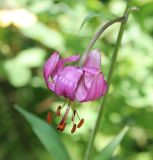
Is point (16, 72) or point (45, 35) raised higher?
point (45, 35)

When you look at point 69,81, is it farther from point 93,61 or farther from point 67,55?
point 67,55

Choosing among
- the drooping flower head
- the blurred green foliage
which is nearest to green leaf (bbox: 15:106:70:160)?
the drooping flower head

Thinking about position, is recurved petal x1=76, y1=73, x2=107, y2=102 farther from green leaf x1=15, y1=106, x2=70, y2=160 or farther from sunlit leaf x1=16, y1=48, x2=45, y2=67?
sunlit leaf x1=16, y1=48, x2=45, y2=67

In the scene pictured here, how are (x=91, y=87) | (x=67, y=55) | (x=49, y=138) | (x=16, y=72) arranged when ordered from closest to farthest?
(x=91, y=87), (x=49, y=138), (x=16, y=72), (x=67, y=55)

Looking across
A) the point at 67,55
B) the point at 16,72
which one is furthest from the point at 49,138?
the point at 67,55

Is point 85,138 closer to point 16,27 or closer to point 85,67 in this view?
point 16,27

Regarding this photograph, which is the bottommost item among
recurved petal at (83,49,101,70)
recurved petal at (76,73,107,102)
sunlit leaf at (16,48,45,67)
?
sunlit leaf at (16,48,45,67)

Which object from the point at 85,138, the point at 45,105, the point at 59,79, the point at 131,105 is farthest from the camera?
the point at 45,105

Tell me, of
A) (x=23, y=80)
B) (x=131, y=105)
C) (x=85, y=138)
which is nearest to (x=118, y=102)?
(x=131, y=105)
